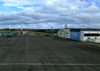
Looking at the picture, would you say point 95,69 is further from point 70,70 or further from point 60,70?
point 60,70

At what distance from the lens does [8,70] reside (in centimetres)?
972

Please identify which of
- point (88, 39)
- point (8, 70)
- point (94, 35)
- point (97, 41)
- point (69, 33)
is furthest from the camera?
point (69, 33)

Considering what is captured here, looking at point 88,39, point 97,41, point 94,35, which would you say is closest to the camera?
point 97,41

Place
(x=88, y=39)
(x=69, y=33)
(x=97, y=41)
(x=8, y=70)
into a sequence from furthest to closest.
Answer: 1. (x=69, y=33)
2. (x=88, y=39)
3. (x=97, y=41)
4. (x=8, y=70)

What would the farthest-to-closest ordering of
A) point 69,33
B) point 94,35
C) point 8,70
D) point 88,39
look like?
point 69,33 → point 94,35 → point 88,39 → point 8,70

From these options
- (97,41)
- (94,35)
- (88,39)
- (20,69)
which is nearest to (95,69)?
(20,69)

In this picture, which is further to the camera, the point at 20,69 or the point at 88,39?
the point at 88,39

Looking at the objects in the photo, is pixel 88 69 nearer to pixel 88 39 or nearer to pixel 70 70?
pixel 70 70

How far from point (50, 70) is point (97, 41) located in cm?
3045

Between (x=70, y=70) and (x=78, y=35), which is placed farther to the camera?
(x=78, y=35)

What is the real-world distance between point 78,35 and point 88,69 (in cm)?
3532

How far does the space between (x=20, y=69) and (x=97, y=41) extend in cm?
3141

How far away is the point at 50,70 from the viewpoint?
9.87m

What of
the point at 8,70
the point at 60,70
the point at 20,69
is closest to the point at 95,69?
the point at 60,70
